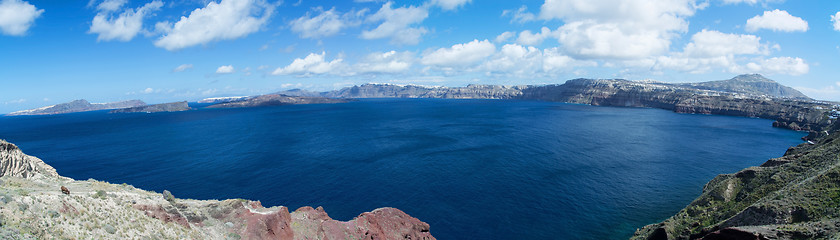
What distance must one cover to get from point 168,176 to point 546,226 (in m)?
80.9

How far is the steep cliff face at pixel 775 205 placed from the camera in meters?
28.5

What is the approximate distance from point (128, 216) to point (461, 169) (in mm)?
65976

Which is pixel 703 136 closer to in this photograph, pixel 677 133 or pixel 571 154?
pixel 677 133

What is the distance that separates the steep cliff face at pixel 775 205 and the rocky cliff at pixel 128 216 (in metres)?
34.0

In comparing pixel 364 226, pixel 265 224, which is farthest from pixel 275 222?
pixel 364 226

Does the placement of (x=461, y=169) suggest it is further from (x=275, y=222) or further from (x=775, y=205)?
(x=775, y=205)

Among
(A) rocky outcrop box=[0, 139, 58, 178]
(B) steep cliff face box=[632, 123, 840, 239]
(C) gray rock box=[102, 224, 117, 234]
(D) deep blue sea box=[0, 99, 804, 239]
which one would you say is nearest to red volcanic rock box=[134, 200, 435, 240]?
(C) gray rock box=[102, 224, 117, 234]

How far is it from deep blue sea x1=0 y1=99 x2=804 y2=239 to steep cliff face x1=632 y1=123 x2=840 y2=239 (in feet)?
29.5

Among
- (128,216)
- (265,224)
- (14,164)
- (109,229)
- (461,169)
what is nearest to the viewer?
(109,229)

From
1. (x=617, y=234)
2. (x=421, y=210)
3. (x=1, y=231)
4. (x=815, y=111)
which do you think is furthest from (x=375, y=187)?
(x=815, y=111)

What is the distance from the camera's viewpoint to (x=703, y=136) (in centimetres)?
12938

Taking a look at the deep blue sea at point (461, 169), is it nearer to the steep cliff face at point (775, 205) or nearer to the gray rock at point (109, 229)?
the steep cliff face at point (775, 205)

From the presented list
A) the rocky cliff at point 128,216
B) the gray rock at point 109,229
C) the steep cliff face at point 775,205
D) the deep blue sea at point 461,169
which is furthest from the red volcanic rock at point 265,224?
the steep cliff face at point 775,205

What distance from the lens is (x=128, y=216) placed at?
26922mm
